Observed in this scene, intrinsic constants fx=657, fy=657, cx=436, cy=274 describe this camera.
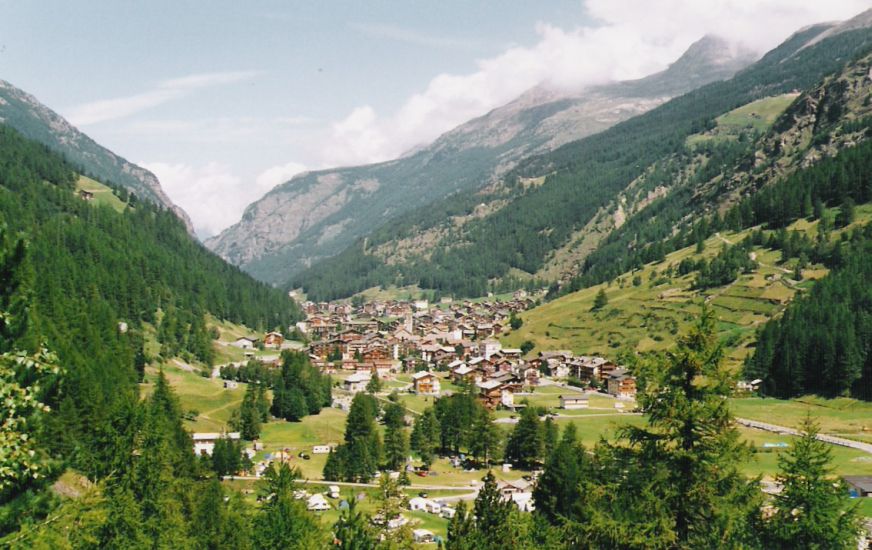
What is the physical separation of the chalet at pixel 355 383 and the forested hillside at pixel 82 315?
29.9m

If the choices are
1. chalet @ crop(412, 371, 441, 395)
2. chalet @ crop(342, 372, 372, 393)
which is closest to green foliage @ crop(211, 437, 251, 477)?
chalet @ crop(342, 372, 372, 393)

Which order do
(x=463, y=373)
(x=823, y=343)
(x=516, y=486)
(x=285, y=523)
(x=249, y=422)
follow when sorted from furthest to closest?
(x=463, y=373) < (x=823, y=343) < (x=249, y=422) < (x=516, y=486) < (x=285, y=523)

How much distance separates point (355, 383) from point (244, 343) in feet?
170

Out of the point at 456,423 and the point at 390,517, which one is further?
the point at 456,423

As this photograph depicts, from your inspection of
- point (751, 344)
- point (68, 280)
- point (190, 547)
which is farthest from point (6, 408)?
point (751, 344)

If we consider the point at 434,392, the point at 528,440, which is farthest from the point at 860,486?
the point at 434,392

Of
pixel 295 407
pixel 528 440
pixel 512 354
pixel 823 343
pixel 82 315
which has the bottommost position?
pixel 528 440

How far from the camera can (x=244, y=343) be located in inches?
6978

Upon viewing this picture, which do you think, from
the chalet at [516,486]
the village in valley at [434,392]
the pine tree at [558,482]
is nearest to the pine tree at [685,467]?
the village in valley at [434,392]

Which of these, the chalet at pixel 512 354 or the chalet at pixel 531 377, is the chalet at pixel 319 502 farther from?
the chalet at pixel 512 354

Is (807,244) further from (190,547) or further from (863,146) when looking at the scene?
(190,547)

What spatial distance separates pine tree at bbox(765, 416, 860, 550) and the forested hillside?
20.7 m

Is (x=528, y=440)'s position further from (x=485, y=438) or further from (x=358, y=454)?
(x=358, y=454)

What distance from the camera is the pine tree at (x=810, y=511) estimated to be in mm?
20562
